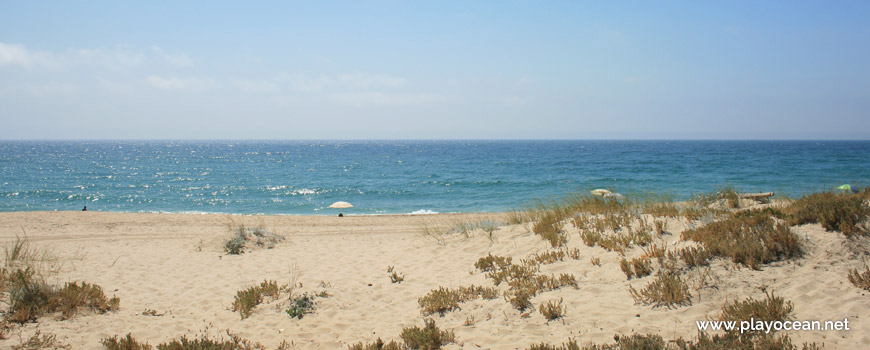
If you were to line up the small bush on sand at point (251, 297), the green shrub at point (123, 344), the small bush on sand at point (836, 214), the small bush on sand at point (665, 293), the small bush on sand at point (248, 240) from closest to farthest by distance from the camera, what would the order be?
the green shrub at point (123, 344), the small bush on sand at point (665, 293), the small bush on sand at point (836, 214), the small bush on sand at point (251, 297), the small bush on sand at point (248, 240)

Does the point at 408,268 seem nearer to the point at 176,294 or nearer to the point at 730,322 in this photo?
the point at 176,294

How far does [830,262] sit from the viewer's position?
5.96 meters

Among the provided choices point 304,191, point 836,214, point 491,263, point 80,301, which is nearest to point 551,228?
point 491,263

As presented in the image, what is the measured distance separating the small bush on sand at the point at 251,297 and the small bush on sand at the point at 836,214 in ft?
30.4

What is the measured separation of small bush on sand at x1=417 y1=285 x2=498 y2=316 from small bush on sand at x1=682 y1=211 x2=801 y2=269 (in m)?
3.79

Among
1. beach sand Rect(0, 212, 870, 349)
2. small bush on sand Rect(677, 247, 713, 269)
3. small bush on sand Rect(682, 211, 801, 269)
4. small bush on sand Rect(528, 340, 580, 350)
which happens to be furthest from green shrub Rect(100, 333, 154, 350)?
small bush on sand Rect(682, 211, 801, 269)

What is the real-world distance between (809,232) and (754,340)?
3.61 meters

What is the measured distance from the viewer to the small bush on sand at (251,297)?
6.71 metres

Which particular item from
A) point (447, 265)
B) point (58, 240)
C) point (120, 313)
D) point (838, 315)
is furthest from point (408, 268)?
point (58, 240)

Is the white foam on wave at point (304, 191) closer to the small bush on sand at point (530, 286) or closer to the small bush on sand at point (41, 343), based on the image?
the small bush on sand at point (41, 343)

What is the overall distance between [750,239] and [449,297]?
16.3 feet

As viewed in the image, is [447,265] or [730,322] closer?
[730,322]

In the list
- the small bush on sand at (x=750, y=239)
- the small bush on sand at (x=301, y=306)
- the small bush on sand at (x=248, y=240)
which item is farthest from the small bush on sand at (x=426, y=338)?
the small bush on sand at (x=248, y=240)

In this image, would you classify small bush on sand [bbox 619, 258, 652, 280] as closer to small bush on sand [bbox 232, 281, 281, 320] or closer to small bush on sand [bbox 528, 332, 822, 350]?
small bush on sand [bbox 528, 332, 822, 350]
